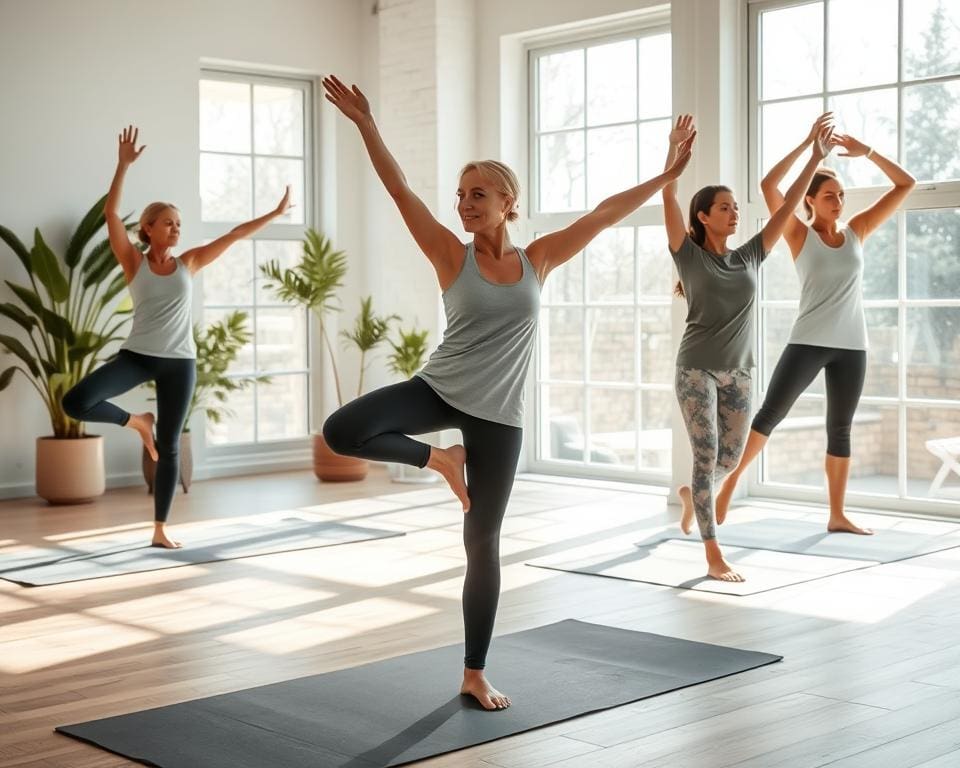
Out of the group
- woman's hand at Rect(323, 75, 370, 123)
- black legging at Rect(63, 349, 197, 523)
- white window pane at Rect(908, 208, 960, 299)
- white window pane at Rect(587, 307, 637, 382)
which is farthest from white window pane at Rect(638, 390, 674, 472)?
woman's hand at Rect(323, 75, 370, 123)

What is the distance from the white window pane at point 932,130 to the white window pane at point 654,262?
145 centimetres

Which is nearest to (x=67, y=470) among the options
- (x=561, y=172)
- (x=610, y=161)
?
(x=561, y=172)

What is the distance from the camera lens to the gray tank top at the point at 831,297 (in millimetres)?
5555

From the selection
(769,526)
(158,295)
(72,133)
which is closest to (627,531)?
(769,526)

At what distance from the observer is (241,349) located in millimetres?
8234

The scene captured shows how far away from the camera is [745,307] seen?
186 inches

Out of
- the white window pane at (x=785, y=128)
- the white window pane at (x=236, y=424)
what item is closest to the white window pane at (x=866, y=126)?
the white window pane at (x=785, y=128)

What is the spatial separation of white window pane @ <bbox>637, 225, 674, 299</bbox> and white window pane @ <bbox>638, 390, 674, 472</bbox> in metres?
0.56

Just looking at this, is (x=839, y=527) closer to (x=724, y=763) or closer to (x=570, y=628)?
(x=570, y=628)

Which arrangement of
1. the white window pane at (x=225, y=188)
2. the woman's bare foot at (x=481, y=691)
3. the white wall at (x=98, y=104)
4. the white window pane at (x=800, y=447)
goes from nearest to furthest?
the woman's bare foot at (x=481, y=691), the white window pane at (x=800, y=447), the white wall at (x=98, y=104), the white window pane at (x=225, y=188)

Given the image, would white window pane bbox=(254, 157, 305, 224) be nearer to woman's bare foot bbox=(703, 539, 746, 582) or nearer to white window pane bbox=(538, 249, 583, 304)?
white window pane bbox=(538, 249, 583, 304)

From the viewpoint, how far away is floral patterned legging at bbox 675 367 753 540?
4.75m

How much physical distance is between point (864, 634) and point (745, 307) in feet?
4.30

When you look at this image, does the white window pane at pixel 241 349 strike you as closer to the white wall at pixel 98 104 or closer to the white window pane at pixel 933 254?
the white wall at pixel 98 104
